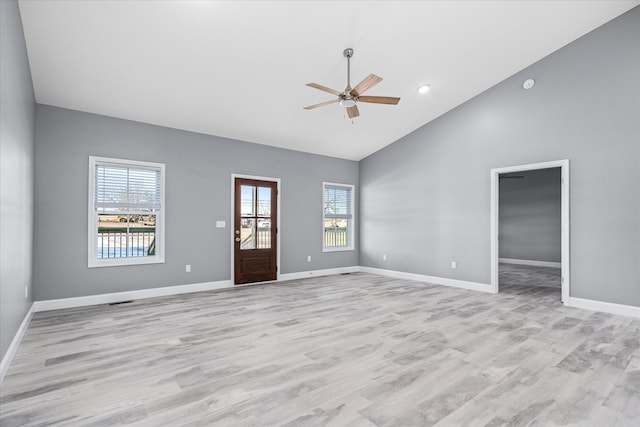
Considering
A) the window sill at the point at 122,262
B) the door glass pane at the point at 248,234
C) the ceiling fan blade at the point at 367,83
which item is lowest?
the window sill at the point at 122,262

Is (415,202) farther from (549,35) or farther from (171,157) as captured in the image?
(171,157)

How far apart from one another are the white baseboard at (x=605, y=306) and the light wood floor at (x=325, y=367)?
155mm

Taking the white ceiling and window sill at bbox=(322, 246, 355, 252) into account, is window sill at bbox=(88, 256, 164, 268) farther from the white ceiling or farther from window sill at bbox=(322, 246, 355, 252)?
window sill at bbox=(322, 246, 355, 252)

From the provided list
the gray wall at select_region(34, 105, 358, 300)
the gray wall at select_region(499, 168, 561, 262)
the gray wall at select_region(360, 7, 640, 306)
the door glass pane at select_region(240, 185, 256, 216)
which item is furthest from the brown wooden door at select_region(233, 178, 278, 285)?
the gray wall at select_region(499, 168, 561, 262)

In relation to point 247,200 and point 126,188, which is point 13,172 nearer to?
point 126,188

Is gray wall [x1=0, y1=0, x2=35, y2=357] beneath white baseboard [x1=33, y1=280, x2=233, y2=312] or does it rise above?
above

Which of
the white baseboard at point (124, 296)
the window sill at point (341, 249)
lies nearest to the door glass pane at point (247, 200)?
the white baseboard at point (124, 296)

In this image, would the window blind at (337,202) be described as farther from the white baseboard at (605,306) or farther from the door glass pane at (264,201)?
the white baseboard at (605,306)

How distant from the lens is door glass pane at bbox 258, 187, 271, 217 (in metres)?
6.40

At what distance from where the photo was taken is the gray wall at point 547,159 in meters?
4.22

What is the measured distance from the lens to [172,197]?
17.6 feet

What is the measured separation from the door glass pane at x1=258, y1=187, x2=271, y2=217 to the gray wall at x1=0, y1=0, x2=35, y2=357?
3464mm

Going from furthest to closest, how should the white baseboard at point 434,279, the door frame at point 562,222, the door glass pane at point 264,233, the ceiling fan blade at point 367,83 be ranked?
the door glass pane at point 264,233, the white baseboard at point 434,279, the door frame at point 562,222, the ceiling fan blade at point 367,83

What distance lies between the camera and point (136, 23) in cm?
330
